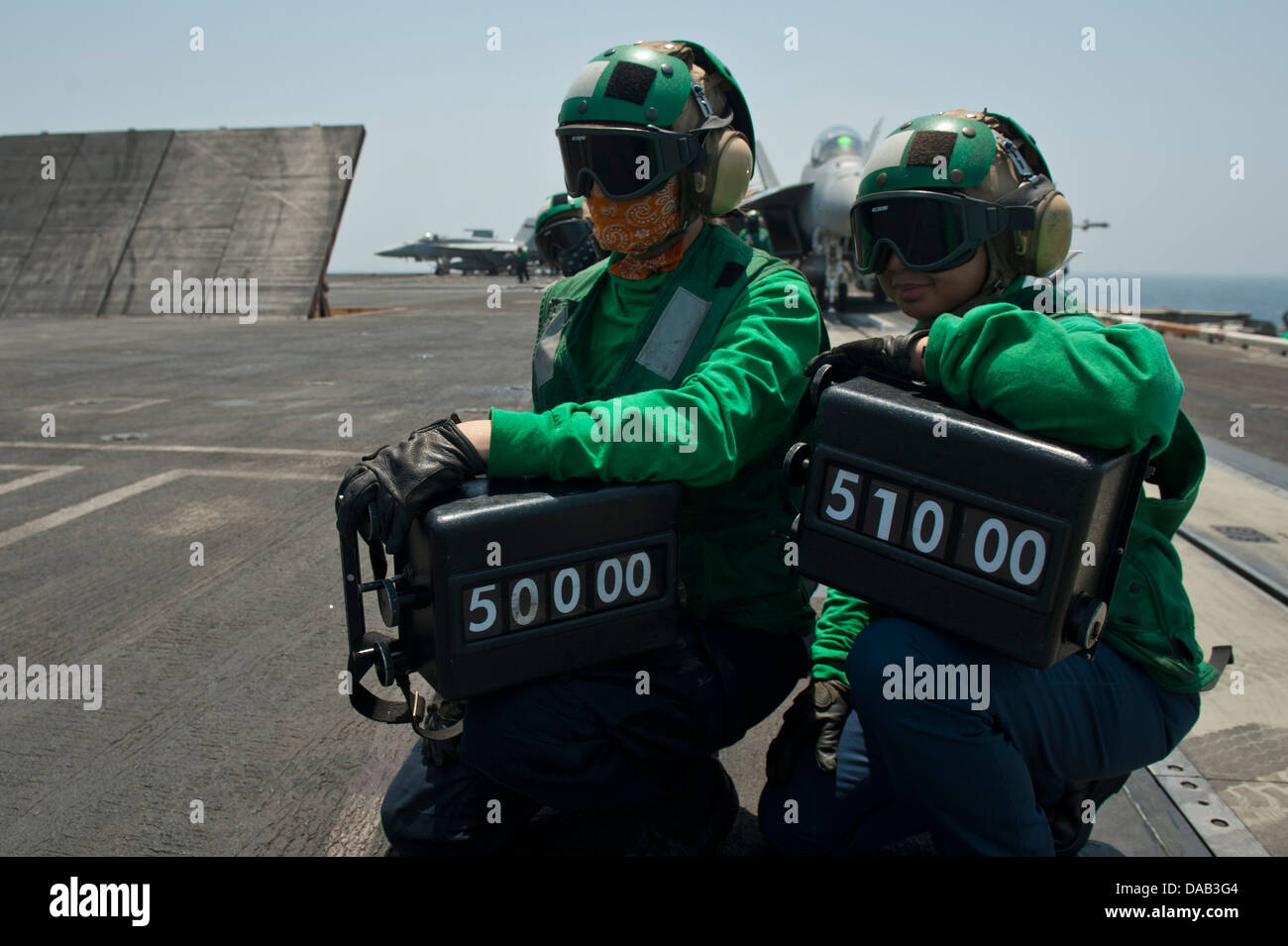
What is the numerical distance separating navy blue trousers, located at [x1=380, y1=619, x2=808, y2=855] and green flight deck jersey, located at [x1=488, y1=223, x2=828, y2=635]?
13 centimetres

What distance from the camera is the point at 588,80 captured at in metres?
2.15

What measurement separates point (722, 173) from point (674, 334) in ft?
1.29

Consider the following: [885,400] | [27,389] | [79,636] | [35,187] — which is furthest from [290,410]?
[35,187]

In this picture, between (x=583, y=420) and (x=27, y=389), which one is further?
(x=27, y=389)

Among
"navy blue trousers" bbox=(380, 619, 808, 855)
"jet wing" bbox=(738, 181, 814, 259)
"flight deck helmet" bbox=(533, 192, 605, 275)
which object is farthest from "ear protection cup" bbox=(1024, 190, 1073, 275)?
"jet wing" bbox=(738, 181, 814, 259)

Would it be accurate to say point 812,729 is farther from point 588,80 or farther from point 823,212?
point 823,212

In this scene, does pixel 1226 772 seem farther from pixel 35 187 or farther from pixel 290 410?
pixel 35 187

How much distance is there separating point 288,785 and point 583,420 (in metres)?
1.36

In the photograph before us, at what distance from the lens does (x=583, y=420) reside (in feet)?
6.21

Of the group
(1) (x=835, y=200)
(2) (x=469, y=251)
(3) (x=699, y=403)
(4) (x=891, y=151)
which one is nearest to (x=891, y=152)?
(4) (x=891, y=151)

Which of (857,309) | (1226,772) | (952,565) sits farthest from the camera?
(857,309)

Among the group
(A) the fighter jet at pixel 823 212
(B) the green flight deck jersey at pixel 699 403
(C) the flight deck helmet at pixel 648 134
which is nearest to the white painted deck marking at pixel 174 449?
(B) the green flight deck jersey at pixel 699 403

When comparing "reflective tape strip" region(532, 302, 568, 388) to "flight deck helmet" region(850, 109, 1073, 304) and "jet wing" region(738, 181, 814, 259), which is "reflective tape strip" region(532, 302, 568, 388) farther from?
"jet wing" region(738, 181, 814, 259)

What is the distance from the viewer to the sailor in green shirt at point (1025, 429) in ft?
5.51
